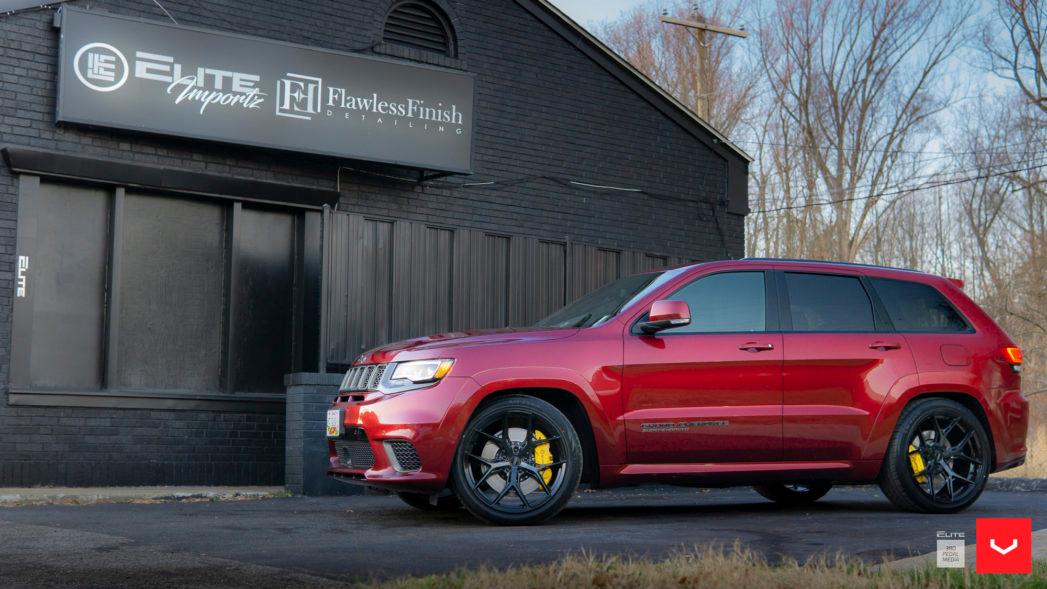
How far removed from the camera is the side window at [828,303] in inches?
348

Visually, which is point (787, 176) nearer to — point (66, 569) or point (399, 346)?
point (399, 346)

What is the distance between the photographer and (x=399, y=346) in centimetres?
825

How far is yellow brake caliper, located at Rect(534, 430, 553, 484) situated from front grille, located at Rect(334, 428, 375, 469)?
3.39ft

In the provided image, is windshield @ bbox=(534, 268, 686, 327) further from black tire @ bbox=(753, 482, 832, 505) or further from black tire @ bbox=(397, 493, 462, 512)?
black tire @ bbox=(753, 482, 832, 505)

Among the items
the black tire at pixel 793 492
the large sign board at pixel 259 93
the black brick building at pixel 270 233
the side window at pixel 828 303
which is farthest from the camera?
the large sign board at pixel 259 93

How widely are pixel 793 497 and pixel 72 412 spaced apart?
6.75m

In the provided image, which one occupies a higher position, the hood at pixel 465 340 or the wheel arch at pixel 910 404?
the hood at pixel 465 340

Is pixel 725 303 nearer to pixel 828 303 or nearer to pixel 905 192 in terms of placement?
pixel 828 303

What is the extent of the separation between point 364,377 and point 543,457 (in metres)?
1.33

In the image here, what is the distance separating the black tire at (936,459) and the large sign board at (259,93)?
22.3ft

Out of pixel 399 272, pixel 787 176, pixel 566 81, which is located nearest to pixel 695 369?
pixel 399 272

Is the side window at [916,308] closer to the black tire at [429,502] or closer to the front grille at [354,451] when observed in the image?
the black tire at [429,502]

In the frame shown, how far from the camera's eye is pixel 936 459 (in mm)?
8820
